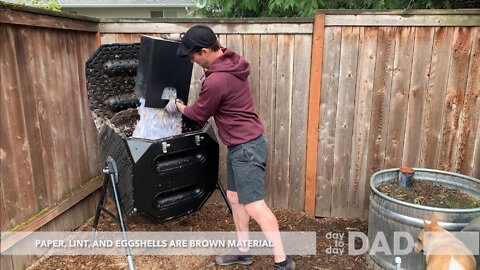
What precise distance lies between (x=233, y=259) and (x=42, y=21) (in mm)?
2246

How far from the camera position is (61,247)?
286 centimetres

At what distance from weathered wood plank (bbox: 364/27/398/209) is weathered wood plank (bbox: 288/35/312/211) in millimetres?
571

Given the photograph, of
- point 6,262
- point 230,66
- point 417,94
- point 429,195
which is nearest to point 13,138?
point 6,262

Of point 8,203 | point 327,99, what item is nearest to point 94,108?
point 8,203

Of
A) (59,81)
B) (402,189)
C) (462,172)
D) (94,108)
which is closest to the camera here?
(94,108)

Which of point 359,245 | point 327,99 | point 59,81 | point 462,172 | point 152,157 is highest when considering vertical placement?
point 59,81

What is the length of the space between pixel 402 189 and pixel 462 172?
0.79 meters

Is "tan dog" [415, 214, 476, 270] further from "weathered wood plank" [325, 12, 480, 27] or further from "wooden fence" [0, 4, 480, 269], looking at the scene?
"weathered wood plank" [325, 12, 480, 27]

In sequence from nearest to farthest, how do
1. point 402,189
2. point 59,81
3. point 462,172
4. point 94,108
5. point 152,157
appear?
point 152,157, point 94,108, point 402,189, point 59,81, point 462,172

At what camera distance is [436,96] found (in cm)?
296

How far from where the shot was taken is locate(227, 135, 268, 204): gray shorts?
92.5 inches

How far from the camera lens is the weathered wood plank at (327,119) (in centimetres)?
306

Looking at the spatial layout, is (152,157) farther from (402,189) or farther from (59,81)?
(402,189)

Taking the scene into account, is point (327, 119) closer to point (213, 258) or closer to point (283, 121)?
point (283, 121)
